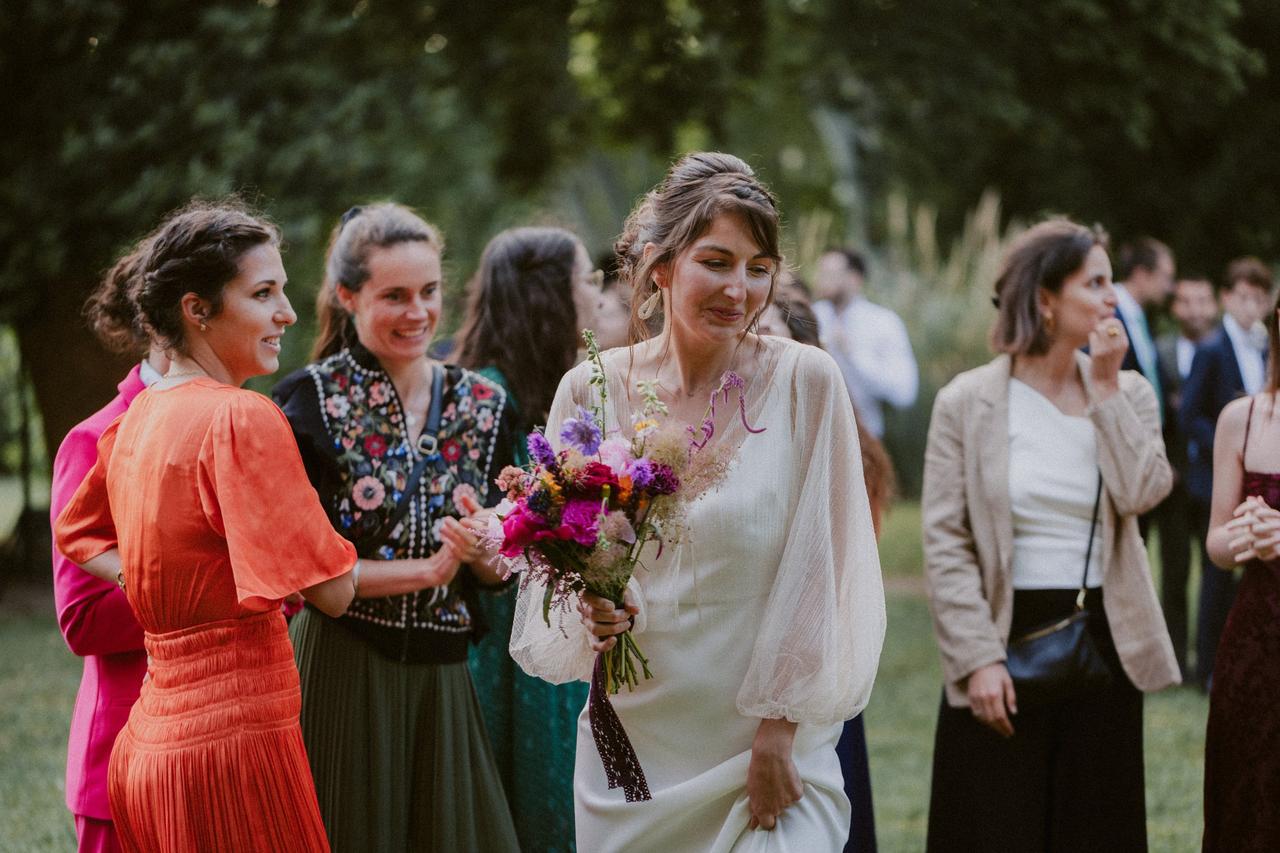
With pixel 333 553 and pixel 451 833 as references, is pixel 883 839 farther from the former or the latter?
pixel 333 553

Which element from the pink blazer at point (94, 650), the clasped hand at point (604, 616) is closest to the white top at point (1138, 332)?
the clasped hand at point (604, 616)

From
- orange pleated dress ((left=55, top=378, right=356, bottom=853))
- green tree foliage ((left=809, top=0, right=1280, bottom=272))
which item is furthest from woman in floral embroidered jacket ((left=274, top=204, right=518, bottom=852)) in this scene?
green tree foliage ((left=809, top=0, right=1280, bottom=272))

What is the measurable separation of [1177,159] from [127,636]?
17.6 metres

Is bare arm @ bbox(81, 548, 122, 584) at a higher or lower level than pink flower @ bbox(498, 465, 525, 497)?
lower

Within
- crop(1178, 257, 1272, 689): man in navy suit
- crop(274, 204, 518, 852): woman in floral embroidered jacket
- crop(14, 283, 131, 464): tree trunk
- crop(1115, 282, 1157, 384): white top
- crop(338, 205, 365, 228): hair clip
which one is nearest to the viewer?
crop(274, 204, 518, 852): woman in floral embroidered jacket

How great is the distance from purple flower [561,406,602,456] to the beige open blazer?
1894 mm

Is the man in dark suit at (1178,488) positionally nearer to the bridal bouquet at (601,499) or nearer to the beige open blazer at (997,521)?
the beige open blazer at (997,521)

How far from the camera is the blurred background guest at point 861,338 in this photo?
10125 millimetres

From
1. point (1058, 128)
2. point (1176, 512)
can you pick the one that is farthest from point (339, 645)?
point (1058, 128)

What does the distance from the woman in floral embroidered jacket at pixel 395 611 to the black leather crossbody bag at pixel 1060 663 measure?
1.69 meters

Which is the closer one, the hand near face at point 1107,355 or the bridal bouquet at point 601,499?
the bridal bouquet at point 601,499

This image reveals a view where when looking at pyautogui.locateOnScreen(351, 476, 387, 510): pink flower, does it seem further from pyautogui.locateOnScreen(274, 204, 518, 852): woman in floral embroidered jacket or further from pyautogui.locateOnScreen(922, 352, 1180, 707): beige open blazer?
pyautogui.locateOnScreen(922, 352, 1180, 707): beige open blazer

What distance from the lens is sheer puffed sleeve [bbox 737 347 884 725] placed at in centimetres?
319

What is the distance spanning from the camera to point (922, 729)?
8.44 meters
